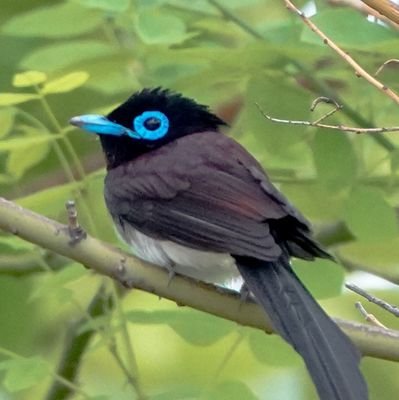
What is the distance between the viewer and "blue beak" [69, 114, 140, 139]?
4.02 metres

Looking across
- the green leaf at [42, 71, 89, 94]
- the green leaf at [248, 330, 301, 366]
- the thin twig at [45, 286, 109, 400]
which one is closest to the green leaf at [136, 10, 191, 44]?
the green leaf at [42, 71, 89, 94]

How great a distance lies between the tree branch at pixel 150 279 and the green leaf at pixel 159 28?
23.4 inches

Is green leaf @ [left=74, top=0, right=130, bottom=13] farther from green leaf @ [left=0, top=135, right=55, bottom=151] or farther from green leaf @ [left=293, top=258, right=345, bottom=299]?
green leaf @ [left=293, top=258, right=345, bottom=299]

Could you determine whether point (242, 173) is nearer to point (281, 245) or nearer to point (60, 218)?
point (281, 245)

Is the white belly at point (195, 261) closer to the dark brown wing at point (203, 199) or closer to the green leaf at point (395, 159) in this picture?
the dark brown wing at point (203, 199)

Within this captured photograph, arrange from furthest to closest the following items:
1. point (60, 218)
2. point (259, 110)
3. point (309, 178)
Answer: point (60, 218)
point (309, 178)
point (259, 110)

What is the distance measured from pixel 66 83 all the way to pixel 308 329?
916 mm

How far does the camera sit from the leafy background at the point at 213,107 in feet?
12.8

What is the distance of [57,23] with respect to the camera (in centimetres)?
413

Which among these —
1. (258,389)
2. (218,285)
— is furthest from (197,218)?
(258,389)

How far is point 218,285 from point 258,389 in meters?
1.32

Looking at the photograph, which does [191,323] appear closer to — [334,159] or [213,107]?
[334,159]

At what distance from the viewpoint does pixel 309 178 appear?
4230mm

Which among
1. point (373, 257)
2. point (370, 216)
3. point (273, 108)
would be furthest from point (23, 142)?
point (373, 257)
